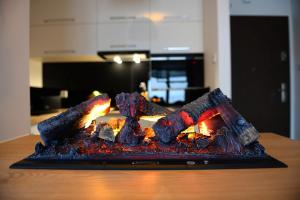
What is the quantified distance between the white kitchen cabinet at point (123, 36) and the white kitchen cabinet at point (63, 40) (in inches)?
4.0

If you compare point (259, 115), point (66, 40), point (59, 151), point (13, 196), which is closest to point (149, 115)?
point (59, 151)

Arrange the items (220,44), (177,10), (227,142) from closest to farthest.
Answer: (227,142)
(220,44)
(177,10)

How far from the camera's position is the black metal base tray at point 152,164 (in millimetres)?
485

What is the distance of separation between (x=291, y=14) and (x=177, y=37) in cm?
166

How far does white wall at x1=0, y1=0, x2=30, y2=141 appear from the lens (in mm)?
874

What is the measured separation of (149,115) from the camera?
0.68 m

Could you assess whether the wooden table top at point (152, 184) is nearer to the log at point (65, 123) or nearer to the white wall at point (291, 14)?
the log at point (65, 123)

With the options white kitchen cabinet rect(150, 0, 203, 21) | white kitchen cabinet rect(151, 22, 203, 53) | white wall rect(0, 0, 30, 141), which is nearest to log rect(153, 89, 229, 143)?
white wall rect(0, 0, 30, 141)

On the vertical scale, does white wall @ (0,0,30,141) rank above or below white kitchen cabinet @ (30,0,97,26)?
below

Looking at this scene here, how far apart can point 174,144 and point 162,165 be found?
0.28 feet

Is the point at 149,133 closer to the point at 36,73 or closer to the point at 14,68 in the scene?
the point at 14,68

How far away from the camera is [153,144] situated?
0.57 m

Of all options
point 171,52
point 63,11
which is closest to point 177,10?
point 171,52

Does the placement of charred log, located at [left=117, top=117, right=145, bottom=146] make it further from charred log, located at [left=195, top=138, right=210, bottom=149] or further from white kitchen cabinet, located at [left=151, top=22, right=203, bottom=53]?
white kitchen cabinet, located at [left=151, top=22, right=203, bottom=53]
